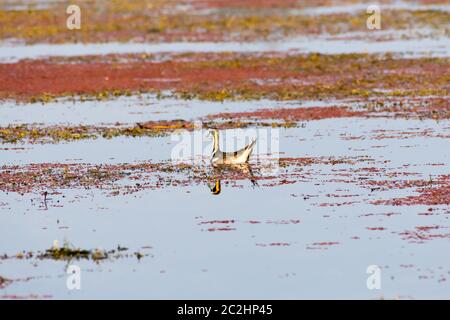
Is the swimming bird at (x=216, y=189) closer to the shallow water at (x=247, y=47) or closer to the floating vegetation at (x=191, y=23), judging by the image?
the shallow water at (x=247, y=47)

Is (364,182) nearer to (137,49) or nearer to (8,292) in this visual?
(8,292)

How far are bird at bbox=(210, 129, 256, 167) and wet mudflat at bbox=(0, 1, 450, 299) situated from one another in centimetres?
22

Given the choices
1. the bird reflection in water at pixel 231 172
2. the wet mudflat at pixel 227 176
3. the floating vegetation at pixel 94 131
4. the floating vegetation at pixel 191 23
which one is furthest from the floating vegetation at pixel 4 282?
the floating vegetation at pixel 191 23

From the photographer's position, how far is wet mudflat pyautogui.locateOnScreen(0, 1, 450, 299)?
1417 centimetres

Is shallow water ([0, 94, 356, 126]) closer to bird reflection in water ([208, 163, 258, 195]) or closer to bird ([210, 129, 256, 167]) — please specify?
bird ([210, 129, 256, 167])

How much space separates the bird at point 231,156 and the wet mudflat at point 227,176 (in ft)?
0.72

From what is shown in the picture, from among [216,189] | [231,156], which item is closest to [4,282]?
[216,189]

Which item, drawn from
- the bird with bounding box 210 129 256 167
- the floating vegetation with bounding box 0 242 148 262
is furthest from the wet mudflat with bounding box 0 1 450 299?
the bird with bounding box 210 129 256 167

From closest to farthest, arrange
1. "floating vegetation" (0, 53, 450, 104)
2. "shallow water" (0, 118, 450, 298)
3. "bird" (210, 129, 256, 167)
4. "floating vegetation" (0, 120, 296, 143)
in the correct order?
1. "shallow water" (0, 118, 450, 298)
2. "bird" (210, 129, 256, 167)
3. "floating vegetation" (0, 120, 296, 143)
4. "floating vegetation" (0, 53, 450, 104)

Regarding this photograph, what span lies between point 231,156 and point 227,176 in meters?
0.66

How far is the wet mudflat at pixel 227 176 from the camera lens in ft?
46.5

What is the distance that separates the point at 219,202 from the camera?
17984 mm

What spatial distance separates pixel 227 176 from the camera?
789 inches

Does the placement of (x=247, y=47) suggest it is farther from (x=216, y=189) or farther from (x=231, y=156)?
(x=216, y=189)
